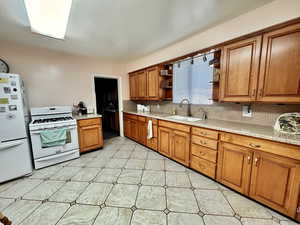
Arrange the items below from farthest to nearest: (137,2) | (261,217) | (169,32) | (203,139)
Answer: (169,32)
(203,139)
(137,2)
(261,217)

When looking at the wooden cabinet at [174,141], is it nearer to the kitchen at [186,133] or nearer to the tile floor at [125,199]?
the kitchen at [186,133]

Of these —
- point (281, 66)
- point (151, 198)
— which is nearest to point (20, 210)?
point (151, 198)

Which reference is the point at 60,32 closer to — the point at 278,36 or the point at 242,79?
the point at 242,79

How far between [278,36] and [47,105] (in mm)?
4119

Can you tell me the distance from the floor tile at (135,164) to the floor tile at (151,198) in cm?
57

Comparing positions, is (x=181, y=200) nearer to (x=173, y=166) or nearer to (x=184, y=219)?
(x=184, y=219)

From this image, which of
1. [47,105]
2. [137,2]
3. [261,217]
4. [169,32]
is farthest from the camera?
[47,105]

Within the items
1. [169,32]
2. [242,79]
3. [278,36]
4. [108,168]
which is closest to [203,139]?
[242,79]

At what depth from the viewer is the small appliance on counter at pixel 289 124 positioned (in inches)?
55.3

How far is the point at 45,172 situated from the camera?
7.39 ft

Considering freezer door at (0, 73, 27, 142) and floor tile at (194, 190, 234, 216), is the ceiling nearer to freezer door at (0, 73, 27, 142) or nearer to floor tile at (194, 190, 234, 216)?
freezer door at (0, 73, 27, 142)

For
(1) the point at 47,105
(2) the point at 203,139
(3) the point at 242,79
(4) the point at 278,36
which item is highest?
(4) the point at 278,36

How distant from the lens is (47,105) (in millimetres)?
2928

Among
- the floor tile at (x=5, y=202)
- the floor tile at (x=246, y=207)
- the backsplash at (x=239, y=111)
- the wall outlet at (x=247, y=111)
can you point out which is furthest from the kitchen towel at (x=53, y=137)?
the wall outlet at (x=247, y=111)
